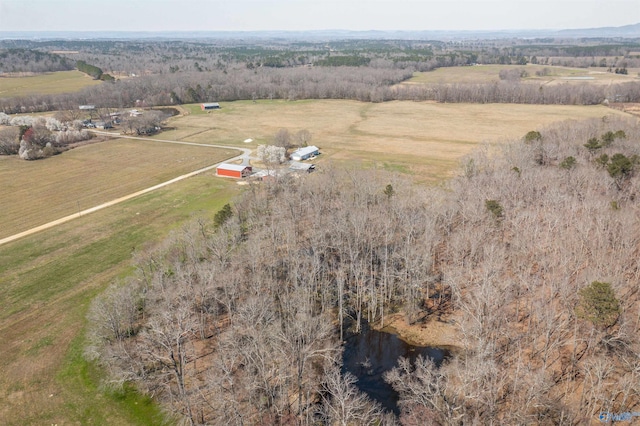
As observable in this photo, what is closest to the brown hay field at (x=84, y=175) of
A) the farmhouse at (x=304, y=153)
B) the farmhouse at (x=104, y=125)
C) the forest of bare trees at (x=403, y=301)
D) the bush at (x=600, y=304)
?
the farmhouse at (x=304, y=153)

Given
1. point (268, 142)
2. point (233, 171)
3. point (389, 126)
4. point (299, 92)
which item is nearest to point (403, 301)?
point (233, 171)

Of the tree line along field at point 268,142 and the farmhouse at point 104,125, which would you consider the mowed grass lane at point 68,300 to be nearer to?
the tree line along field at point 268,142

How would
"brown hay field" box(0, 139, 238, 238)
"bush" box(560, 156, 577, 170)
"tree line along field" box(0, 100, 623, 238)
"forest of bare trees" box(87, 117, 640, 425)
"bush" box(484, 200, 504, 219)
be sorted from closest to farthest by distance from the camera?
"forest of bare trees" box(87, 117, 640, 425) < "bush" box(484, 200, 504, 219) < "bush" box(560, 156, 577, 170) < "brown hay field" box(0, 139, 238, 238) < "tree line along field" box(0, 100, 623, 238)

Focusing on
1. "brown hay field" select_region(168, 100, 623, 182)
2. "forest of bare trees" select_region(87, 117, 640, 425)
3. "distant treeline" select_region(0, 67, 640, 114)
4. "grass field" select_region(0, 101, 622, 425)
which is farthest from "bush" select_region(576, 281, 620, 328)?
"distant treeline" select_region(0, 67, 640, 114)

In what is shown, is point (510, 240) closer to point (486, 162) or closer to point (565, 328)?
point (565, 328)

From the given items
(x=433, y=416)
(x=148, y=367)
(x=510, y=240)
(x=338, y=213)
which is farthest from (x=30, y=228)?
(x=510, y=240)

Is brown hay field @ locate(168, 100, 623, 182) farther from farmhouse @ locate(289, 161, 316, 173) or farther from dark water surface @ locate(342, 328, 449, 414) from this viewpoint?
dark water surface @ locate(342, 328, 449, 414)
